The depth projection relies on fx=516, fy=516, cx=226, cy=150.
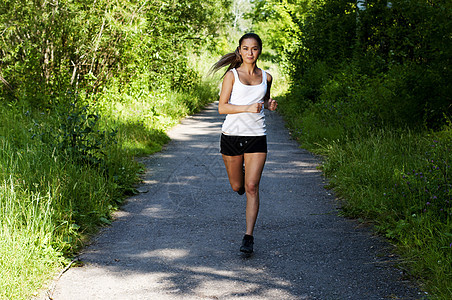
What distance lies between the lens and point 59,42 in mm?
12445

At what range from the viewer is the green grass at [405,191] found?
14.4 ft

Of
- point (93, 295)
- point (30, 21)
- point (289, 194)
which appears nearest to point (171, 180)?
point (289, 194)

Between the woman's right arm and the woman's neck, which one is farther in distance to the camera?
the woman's neck

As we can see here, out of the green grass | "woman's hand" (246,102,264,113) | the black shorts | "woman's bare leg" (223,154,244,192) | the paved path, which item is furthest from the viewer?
"woman's bare leg" (223,154,244,192)

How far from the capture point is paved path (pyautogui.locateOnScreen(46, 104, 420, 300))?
417cm

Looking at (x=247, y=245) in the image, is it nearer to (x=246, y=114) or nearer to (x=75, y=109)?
(x=246, y=114)

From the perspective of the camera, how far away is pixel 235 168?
16.9 feet

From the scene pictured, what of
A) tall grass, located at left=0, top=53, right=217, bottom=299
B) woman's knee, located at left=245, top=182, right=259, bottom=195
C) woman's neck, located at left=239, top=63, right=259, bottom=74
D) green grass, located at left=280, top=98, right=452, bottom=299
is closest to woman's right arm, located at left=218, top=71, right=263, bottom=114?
woman's neck, located at left=239, top=63, right=259, bottom=74

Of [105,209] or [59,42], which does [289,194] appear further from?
[59,42]

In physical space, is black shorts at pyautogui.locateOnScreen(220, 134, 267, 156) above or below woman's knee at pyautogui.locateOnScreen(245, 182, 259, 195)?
above

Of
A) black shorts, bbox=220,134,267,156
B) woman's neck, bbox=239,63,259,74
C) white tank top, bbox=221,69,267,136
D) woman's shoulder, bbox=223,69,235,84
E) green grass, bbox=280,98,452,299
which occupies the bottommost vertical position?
green grass, bbox=280,98,452,299

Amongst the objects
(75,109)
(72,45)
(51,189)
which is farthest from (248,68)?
(72,45)

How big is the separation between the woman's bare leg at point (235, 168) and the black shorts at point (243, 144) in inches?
2.6

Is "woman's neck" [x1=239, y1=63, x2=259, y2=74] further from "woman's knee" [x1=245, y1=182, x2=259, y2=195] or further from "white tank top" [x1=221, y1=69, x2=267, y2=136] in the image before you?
"woman's knee" [x1=245, y1=182, x2=259, y2=195]
